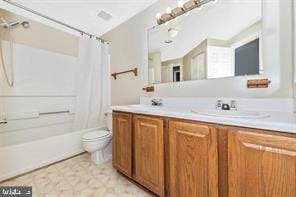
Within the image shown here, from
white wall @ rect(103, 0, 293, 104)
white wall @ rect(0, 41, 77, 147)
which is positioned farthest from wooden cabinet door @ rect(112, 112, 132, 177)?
white wall @ rect(0, 41, 77, 147)

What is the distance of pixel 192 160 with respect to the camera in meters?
1.10

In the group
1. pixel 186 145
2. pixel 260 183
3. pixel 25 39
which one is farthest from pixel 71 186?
pixel 25 39

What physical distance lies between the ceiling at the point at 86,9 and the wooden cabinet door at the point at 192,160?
5.96 ft

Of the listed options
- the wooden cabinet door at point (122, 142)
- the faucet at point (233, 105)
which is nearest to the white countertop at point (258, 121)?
the faucet at point (233, 105)

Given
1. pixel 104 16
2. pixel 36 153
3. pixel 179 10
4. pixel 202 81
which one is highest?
pixel 104 16

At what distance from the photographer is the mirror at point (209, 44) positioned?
1.35 m

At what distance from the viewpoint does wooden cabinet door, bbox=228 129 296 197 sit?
74 centimetres

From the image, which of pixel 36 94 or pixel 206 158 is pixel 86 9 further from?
pixel 206 158

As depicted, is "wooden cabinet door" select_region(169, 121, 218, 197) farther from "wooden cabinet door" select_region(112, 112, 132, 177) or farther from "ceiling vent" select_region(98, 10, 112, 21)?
"ceiling vent" select_region(98, 10, 112, 21)

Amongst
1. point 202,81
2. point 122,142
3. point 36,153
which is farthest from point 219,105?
point 36,153

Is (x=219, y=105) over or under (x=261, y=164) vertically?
over

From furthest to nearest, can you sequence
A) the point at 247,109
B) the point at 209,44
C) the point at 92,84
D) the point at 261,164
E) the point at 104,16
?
the point at 92,84 < the point at 104,16 < the point at 209,44 < the point at 247,109 < the point at 261,164

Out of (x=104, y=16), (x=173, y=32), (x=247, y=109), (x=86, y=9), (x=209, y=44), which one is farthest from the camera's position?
(x=104, y=16)

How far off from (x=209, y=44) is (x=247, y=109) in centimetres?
74
